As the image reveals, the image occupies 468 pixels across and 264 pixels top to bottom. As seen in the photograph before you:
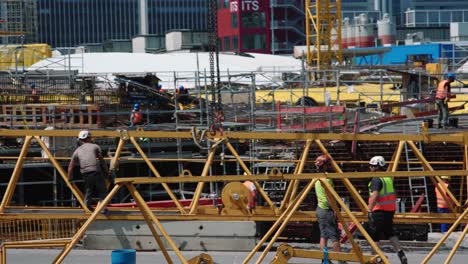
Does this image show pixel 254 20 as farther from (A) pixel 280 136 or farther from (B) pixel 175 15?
(A) pixel 280 136

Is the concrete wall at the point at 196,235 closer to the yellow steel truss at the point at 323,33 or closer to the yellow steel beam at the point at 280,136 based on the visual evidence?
the yellow steel beam at the point at 280,136

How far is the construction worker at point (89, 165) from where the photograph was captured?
51.4ft

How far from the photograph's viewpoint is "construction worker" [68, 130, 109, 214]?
15656mm

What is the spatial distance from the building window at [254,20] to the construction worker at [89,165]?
8136 centimetres

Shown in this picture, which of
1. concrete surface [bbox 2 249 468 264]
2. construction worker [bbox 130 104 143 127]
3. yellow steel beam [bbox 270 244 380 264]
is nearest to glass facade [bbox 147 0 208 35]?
construction worker [bbox 130 104 143 127]

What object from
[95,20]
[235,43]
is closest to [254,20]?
[235,43]

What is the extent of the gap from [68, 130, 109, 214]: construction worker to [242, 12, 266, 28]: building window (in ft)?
267

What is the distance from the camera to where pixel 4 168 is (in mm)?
26094

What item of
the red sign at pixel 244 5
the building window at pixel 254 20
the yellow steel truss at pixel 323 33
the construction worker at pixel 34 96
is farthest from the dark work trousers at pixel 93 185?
the building window at pixel 254 20

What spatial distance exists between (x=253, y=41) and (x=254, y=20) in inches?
77.8

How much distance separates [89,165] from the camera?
15.7 m

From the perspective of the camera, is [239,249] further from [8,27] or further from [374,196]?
[8,27]

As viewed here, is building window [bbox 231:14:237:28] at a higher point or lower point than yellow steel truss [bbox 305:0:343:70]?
higher

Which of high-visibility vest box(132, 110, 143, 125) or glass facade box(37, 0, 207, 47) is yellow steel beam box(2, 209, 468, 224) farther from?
glass facade box(37, 0, 207, 47)
